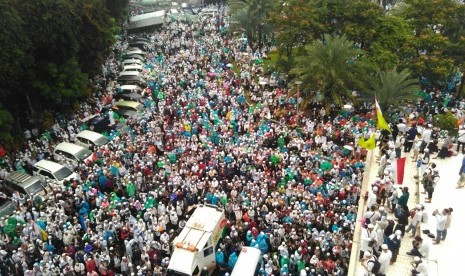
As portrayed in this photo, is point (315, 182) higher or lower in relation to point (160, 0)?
lower

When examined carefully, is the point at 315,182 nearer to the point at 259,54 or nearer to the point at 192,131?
the point at 192,131

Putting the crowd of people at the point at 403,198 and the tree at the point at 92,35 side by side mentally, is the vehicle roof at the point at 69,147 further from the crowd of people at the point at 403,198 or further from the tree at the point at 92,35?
the crowd of people at the point at 403,198

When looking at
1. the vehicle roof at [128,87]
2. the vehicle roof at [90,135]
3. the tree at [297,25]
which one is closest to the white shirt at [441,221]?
the tree at [297,25]

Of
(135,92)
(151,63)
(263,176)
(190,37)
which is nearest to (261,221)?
(263,176)

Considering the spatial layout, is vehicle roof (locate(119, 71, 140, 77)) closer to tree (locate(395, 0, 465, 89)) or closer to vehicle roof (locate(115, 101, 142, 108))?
vehicle roof (locate(115, 101, 142, 108))

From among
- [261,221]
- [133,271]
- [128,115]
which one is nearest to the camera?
[133,271]

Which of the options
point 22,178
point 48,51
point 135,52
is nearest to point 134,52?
point 135,52
